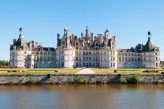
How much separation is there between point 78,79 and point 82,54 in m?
35.3

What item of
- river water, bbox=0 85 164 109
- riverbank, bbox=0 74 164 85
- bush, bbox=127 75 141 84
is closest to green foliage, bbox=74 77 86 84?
riverbank, bbox=0 74 164 85

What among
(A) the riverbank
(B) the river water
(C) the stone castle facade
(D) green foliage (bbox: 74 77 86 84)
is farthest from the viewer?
(C) the stone castle facade

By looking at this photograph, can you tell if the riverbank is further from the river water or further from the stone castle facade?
the stone castle facade

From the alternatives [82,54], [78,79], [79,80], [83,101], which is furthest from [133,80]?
[82,54]

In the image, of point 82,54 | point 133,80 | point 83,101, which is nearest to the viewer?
point 83,101

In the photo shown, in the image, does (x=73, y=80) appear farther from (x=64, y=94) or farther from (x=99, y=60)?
(x=99, y=60)

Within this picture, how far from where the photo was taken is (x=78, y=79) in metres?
39.1

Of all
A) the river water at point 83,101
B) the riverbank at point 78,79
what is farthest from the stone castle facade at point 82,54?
the river water at point 83,101

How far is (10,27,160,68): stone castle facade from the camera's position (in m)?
71.6

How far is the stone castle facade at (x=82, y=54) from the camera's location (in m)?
71.6

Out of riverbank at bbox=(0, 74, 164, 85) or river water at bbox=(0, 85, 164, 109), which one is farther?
riverbank at bbox=(0, 74, 164, 85)

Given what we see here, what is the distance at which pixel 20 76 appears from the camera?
3872cm

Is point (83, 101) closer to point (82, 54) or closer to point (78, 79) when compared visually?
point (78, 79)

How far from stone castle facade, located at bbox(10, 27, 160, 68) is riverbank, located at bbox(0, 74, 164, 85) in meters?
31.3
